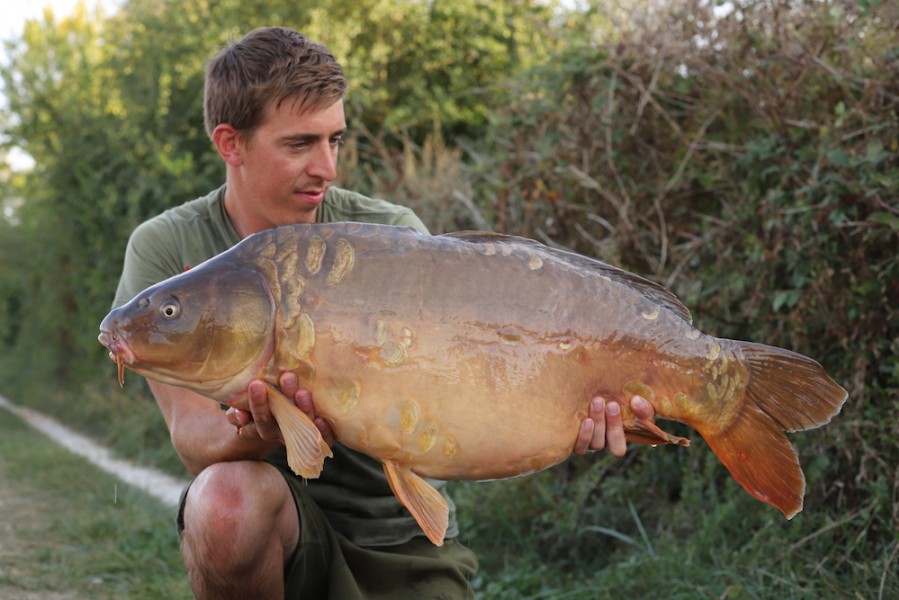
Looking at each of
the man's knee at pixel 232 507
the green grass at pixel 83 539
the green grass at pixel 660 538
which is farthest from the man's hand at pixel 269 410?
the green grass at pixel 83 539

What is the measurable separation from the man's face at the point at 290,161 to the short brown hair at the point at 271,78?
0.09ft

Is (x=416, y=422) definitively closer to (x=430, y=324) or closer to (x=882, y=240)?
(x=430, y=324)

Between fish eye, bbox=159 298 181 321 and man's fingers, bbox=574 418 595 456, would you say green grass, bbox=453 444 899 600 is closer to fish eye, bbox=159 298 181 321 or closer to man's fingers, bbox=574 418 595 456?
man's fingers, bbox=574 418 595 456

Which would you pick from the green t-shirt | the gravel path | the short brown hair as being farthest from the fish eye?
the gravel path

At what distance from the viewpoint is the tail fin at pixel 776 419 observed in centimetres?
186

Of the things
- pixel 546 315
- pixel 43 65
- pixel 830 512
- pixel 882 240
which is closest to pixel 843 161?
pixel 882 240

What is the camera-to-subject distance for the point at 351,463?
2.42m

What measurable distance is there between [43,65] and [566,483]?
7.65 metres

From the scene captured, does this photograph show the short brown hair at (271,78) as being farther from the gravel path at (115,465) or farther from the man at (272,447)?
the gravel path at (115,465)

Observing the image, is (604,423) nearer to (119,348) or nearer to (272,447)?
(272,447)

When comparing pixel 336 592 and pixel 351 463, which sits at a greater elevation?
pixel 351 463

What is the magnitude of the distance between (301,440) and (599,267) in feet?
2.07

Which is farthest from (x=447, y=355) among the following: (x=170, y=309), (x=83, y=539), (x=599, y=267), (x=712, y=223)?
(x=83, y=539)

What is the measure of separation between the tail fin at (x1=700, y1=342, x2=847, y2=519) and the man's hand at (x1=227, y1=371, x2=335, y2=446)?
0.72 m
